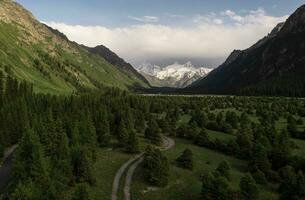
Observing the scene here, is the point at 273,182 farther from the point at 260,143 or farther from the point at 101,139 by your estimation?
the point at 101,139

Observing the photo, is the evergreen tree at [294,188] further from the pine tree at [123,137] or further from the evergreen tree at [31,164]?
the pine tree at [123,137]

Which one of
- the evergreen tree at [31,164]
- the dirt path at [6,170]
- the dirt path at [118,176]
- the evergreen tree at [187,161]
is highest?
the evergreen tree at [31,164]

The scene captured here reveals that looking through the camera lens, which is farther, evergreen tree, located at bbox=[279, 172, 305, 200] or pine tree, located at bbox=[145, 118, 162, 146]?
pine tree, located at bbox=[145, 118, 162, 146]

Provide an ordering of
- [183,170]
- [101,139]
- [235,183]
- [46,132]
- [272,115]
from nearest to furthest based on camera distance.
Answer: [235,183] → [183,170] → [46,132] → [101,139] → [272,115]

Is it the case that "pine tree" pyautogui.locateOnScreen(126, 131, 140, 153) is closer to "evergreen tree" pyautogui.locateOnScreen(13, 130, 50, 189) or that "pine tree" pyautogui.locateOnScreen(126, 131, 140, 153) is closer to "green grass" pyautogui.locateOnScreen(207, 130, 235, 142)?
"green grass" pyautogui.locateOnScreen(207, 130, 235, 142)

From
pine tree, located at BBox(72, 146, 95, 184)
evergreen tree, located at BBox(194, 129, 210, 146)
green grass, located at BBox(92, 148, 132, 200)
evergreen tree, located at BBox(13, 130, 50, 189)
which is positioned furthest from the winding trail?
evergreen tree, located at BBox(13, 130, 50, 189)

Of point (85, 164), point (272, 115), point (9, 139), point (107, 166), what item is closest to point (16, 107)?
point (9, 139)

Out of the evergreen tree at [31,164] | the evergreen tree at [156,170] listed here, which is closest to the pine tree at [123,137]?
the evergreen tree at [156,170]

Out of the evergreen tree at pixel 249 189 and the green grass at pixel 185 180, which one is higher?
the evergreen tree at pixel 249 189
